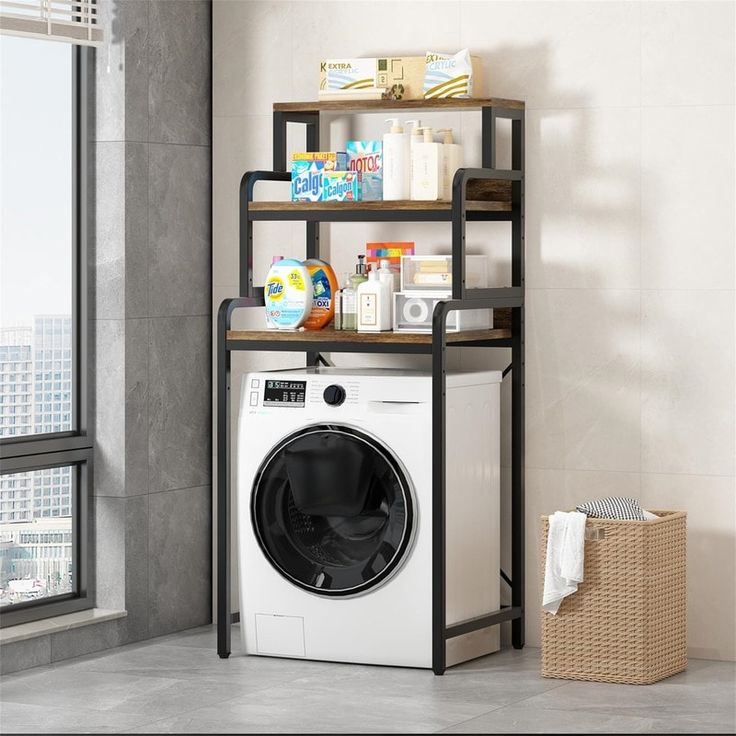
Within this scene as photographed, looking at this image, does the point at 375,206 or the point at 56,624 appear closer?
the point at 375,206

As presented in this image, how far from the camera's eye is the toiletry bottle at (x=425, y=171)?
13.4ft

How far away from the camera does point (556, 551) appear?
3.96 m

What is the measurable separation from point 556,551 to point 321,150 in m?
1.46

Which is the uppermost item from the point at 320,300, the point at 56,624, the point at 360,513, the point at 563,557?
the point at 320,300

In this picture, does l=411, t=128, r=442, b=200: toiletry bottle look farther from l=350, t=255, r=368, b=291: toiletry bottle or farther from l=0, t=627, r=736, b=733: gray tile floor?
l=0, t=627, r=736, b=733: gray tile floor

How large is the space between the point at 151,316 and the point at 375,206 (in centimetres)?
82

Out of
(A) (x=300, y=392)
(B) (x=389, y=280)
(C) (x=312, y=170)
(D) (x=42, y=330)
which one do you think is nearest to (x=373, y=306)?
(B) (x=389, y=280)

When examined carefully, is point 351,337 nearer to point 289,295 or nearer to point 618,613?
point 289,295

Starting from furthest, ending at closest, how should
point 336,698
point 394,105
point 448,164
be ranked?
1. point 394,105
2. point 448,164
3. point 336,698

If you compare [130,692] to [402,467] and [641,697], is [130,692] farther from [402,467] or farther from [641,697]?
[641,697]

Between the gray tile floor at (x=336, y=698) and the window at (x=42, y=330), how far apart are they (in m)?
0.32

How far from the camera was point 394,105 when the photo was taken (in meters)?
4.28

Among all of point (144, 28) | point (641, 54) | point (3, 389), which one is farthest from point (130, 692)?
point (641, 54)

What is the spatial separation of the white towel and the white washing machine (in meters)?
0.28
